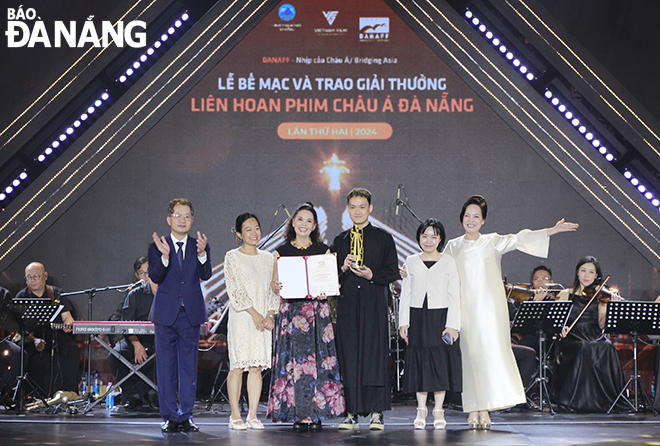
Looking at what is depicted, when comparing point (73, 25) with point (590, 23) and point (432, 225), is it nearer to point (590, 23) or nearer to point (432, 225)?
point (432, 225)

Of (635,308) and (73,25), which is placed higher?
(73,25)

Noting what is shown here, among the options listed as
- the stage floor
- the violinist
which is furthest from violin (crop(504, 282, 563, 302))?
the stage floor

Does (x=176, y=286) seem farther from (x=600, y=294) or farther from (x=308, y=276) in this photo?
(x=600, y=294)

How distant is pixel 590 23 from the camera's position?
8188 millimetres

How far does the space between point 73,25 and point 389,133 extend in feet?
12.6

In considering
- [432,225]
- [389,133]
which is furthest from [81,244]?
[432,225]

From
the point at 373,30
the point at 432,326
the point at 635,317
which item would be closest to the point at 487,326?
the point at 432,326

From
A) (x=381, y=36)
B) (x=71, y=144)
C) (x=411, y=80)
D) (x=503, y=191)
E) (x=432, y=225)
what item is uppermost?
(x=381, y=36)

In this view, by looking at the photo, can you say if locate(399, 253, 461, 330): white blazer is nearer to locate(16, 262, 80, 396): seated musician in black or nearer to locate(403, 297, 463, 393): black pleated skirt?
locate(403, 297, 463, 393): black pleated skirt

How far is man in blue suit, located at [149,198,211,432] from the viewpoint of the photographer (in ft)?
16.0

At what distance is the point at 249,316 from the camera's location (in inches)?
195

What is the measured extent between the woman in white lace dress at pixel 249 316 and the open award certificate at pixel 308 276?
31 centimetres

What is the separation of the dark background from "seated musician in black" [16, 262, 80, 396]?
2.35 ft

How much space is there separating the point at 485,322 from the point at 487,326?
0.10ft
